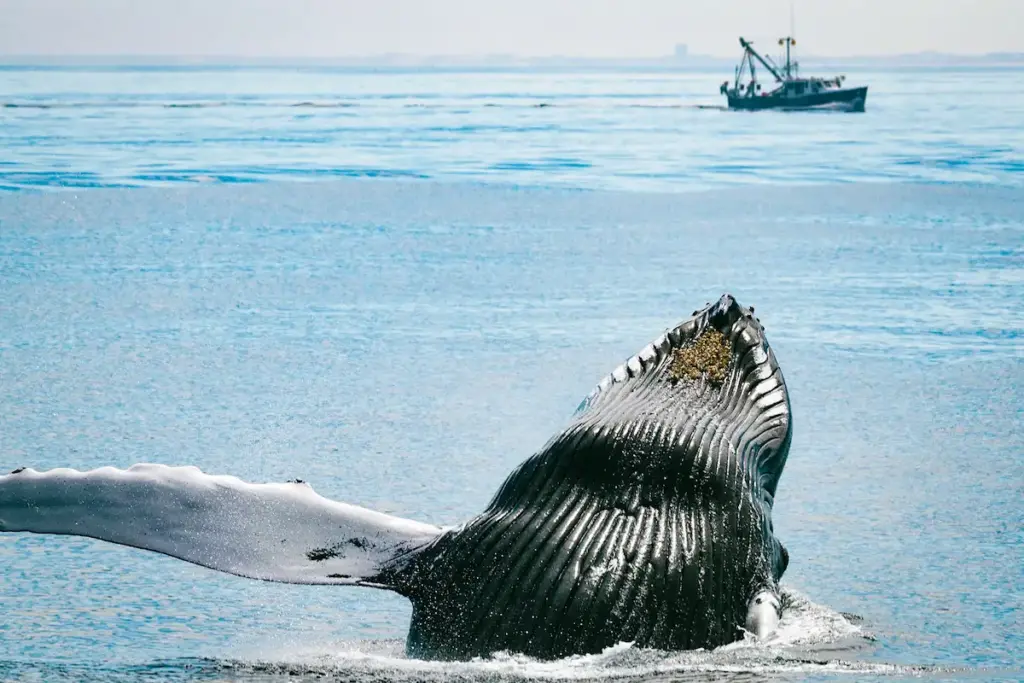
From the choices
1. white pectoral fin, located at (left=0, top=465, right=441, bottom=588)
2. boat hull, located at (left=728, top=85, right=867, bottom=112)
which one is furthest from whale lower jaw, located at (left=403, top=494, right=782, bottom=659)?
boat hull, located at (left=728, top=85, right=867, bottom=112)

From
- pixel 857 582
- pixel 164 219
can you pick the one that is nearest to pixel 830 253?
pixel 164 219

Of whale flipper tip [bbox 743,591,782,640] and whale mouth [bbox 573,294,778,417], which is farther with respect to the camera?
whale mouth [bbox 573,294,778,417]

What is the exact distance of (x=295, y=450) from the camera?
26.2 feet

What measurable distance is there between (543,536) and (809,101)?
185 ft

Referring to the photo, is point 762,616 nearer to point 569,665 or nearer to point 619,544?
point 619,544

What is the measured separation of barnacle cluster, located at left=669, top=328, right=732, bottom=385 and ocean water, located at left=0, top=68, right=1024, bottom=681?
91 cm

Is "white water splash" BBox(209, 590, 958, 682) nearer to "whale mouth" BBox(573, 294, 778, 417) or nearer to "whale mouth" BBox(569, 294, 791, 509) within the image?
"whale mouth" BBox(569, 294, 791, 509)

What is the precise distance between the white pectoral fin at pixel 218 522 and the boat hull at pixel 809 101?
49109 millimetres

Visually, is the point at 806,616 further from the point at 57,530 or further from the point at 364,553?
the point at 57,530

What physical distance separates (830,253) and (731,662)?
10.8 meters

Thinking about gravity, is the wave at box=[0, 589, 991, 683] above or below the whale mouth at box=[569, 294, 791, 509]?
below

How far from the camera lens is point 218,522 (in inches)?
203

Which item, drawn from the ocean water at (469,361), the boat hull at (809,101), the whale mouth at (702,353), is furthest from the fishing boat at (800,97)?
the whale mouth at (702,353)

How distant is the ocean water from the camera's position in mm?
5453
